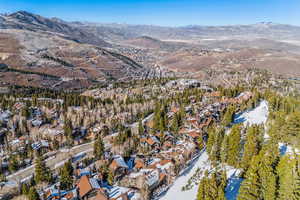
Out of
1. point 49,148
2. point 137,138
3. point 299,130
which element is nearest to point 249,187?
point 299,130

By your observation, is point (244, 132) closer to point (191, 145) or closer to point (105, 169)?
point (191, 145)

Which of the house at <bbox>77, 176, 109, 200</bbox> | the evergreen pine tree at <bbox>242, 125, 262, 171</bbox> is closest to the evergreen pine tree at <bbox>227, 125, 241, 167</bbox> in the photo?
the evergreen pine tree at <bbox>242, 125, 262, 171</bbox>

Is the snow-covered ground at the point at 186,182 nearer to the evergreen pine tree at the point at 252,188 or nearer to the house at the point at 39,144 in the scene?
the evergreen pine tree at the point at 252,188

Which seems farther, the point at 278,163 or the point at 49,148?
the point at 49,148

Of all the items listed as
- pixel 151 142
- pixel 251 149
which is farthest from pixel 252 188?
pixel 151 142

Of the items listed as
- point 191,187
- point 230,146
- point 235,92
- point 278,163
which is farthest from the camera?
point 235,92

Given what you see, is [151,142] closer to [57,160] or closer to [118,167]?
[118,167]
